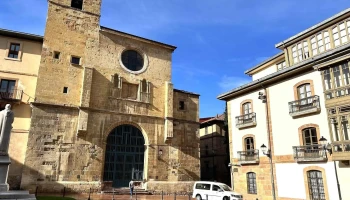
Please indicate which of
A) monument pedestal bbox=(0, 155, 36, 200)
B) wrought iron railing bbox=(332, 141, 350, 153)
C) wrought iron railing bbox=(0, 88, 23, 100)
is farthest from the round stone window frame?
wrought iron railing bbox=(332, 141, 350, 153)

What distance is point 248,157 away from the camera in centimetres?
1955

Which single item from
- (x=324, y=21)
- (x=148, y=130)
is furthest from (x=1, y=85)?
(x=324, y=21)

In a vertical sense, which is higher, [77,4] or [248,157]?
[77,4]

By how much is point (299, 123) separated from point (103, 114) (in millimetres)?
16341

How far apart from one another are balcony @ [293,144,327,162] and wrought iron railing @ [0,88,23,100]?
21.2 m

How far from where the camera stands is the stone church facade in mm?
21359

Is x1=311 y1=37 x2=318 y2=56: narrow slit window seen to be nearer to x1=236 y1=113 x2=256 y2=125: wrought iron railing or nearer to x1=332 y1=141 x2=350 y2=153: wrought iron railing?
x1=236 y1=113 x2=256 y2=125: wrought iron railing

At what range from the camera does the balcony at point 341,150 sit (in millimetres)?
13406

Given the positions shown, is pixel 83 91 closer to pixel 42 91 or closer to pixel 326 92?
pixel 42 91

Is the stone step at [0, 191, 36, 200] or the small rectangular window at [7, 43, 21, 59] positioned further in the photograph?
the small rectangular window at [7, 43, 21, 59]

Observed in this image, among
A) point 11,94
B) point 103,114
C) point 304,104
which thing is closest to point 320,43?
point 304,104

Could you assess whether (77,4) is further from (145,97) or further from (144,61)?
(145,97)

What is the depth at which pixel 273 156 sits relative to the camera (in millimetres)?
17859

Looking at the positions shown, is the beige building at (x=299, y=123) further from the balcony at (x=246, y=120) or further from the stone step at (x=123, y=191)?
the stone step at (x=123, y=191)
